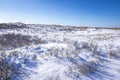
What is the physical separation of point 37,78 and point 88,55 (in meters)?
4.04

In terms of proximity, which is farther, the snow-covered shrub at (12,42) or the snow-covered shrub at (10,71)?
the snow-covered shrub at (12,42)

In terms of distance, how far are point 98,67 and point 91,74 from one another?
3.14ft

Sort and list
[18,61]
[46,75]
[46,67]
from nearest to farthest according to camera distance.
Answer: [46,75], [46,67], [18,61]

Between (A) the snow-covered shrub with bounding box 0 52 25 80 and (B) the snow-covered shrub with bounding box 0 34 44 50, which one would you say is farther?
(B) the snow-covered shrub with bounding box 0 34 44 50

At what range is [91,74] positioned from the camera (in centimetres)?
598

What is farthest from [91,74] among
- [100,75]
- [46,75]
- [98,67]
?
[46,75]

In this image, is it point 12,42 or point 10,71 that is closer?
point 10,71

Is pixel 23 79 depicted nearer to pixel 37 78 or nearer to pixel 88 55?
pixel 37 78

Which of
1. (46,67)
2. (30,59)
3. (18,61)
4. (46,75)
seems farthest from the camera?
(30,59)

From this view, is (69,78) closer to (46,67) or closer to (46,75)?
(46,75)

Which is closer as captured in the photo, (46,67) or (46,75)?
(46,75)

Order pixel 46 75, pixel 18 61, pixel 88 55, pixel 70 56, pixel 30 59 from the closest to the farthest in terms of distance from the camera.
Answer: pixel 46 75
pixel 18 61
pixel 30 59
pixel 70 56
pixel 88 55

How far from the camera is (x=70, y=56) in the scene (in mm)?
7992

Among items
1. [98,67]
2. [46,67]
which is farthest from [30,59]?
[98,67]
